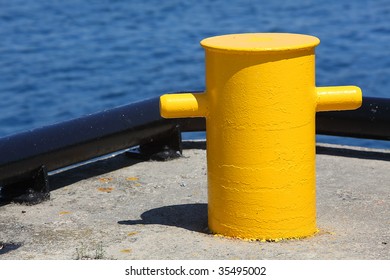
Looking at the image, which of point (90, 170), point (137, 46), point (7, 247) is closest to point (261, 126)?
point (7, 247)

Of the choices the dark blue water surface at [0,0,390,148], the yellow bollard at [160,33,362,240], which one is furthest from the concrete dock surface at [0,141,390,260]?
the dark blue water surface at [0,0,390,148]

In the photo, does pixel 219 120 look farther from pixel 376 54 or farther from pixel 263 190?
pixel 376 54

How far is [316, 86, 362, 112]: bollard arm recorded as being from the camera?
Answer: 5508 millimetres

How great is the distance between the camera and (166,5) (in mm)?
22359

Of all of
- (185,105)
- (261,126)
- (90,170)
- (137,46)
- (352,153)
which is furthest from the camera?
(137,46)

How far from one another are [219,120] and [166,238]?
74 cm

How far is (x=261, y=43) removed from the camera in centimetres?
534

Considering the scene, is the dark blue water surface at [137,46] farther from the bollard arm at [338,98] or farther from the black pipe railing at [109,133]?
the bollard arm at [338,98]

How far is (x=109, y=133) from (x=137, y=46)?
41.3 feet

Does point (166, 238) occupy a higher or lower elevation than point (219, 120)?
lower

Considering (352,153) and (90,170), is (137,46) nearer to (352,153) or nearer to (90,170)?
(352,153)

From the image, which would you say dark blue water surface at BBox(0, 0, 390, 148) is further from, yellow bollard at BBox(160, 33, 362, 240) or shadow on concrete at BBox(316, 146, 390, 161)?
yellow bollard at BBox(160, 33, 362, 240)

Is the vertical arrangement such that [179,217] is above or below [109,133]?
below

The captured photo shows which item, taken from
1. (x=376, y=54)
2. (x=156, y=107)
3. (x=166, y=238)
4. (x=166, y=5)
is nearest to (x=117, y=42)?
(x=166, y=5)
